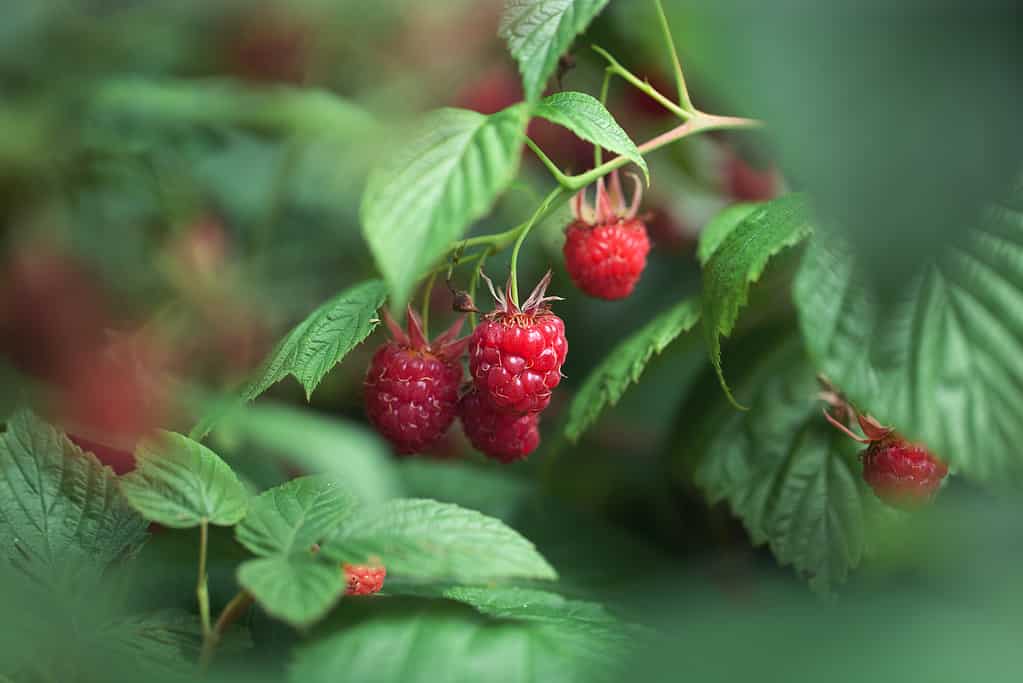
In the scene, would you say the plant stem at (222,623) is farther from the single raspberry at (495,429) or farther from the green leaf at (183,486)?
the single raspberry at (495,429)

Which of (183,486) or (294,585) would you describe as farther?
(183,486)

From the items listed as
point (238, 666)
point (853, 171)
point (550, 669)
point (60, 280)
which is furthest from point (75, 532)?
point (60, 280)

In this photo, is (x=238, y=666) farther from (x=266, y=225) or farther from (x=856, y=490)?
(x=266, y=225)

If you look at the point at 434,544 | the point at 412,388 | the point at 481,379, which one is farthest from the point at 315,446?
the point at 434,544

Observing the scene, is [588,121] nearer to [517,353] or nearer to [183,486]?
[517,353]

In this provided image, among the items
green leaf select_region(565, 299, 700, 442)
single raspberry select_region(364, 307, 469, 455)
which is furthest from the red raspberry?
single raspberry select_region(364, 307, 469, 455)

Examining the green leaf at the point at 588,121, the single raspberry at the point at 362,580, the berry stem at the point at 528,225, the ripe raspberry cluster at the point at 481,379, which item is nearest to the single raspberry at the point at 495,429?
the ripe raspberry cluster at the point at 481,379

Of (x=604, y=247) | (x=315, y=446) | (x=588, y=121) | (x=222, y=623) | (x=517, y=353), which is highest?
(x=588, y=121)
